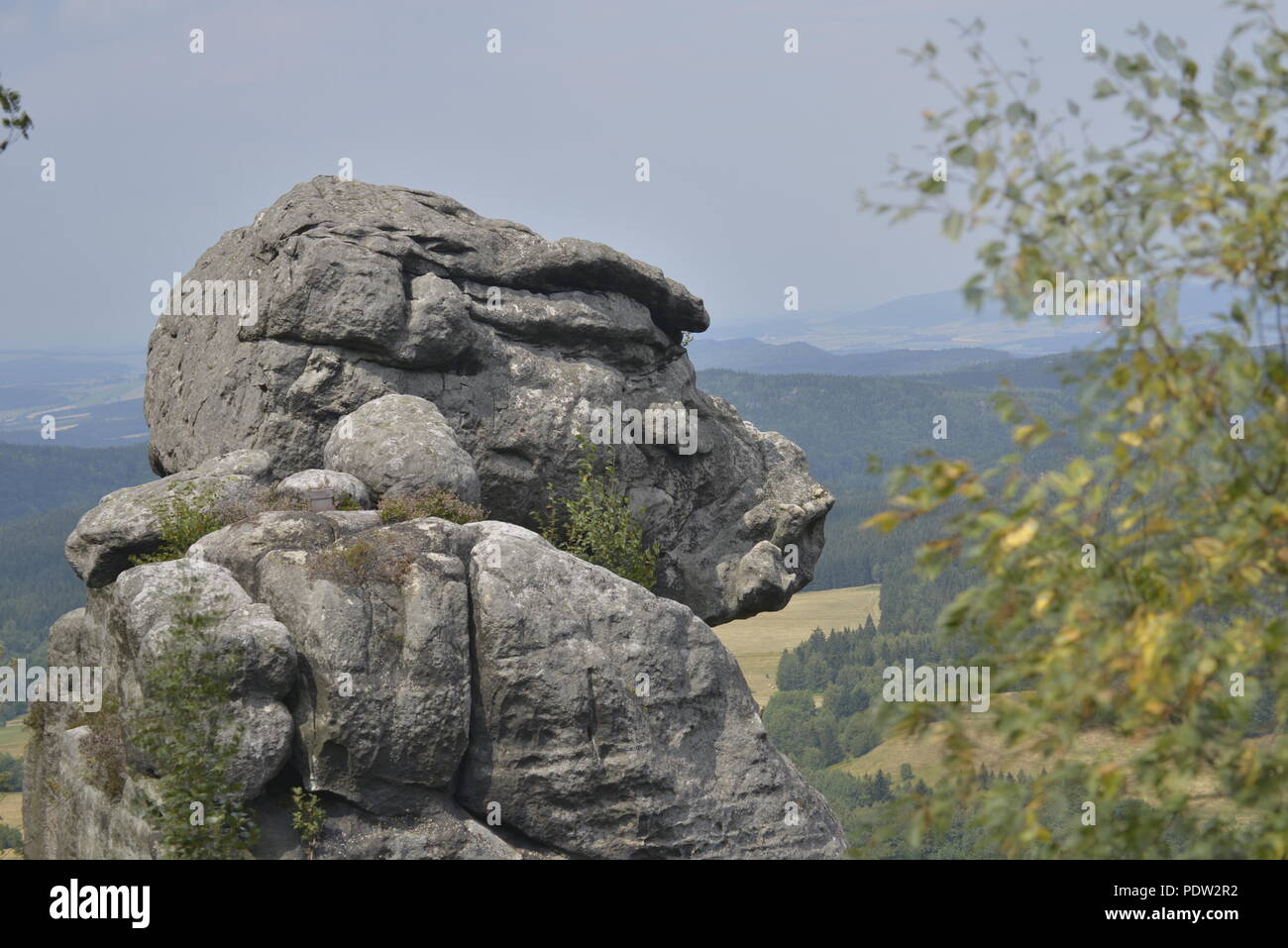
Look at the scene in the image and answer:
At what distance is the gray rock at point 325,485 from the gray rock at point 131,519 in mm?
779

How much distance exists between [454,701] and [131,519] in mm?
5857

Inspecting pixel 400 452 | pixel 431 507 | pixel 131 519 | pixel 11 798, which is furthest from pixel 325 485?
pixel 11 798

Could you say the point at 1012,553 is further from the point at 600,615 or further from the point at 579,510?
the point at 579,510

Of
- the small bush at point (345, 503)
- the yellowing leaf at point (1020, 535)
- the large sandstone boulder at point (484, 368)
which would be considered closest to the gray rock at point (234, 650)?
the small bush at point (345, 503)

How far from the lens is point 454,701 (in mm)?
14742

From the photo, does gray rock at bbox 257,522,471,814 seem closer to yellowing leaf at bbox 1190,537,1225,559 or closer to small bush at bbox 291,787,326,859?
small bush at bbox 291,787,326,859

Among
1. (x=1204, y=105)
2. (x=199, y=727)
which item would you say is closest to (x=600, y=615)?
(x=199, y=727)

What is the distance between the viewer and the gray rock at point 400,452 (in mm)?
17906

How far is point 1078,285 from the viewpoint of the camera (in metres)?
6.16
